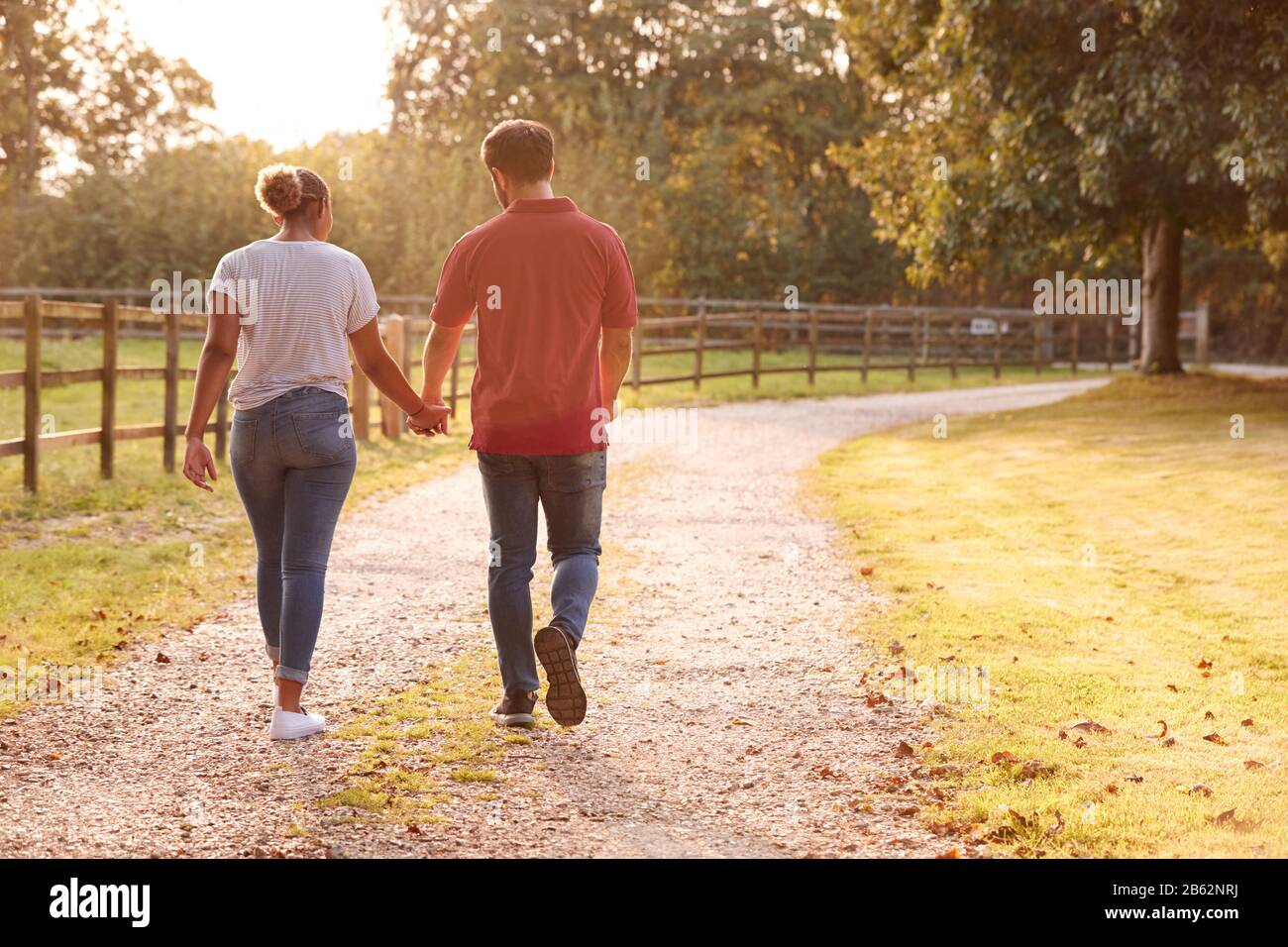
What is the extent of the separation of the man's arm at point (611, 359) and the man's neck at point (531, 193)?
453 millimetres

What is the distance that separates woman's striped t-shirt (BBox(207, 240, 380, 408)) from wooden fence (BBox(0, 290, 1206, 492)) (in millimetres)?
5412

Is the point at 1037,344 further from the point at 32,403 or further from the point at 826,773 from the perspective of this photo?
the point at 826,773

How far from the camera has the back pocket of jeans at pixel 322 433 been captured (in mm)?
4746

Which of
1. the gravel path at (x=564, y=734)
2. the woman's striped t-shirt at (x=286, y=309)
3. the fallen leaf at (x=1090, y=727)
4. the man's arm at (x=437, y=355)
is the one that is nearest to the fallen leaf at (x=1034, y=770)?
the gravel path at (x=564, y=734)

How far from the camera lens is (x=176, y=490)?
11.1 metres

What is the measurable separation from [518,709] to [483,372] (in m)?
1.12

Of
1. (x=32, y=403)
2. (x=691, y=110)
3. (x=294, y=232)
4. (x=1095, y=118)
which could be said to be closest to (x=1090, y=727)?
(x=294, y=232)

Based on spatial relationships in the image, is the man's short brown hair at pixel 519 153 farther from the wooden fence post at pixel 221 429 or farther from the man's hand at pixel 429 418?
the wooden fence post at pixel 221 429

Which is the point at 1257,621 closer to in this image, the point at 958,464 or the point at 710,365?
the point at 958,464

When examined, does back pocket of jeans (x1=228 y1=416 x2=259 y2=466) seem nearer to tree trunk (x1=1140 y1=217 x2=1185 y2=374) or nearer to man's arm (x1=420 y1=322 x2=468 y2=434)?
man's arm (x1=420 y1=322 x2=468 y2=434)

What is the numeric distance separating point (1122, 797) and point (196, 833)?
2559 millimetres

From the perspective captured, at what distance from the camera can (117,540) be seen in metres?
9.05

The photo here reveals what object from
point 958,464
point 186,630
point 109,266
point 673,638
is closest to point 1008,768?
point 673,638

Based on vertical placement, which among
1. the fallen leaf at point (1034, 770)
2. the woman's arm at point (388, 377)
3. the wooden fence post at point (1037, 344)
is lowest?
the fallen leaf at point (1034, 770)
